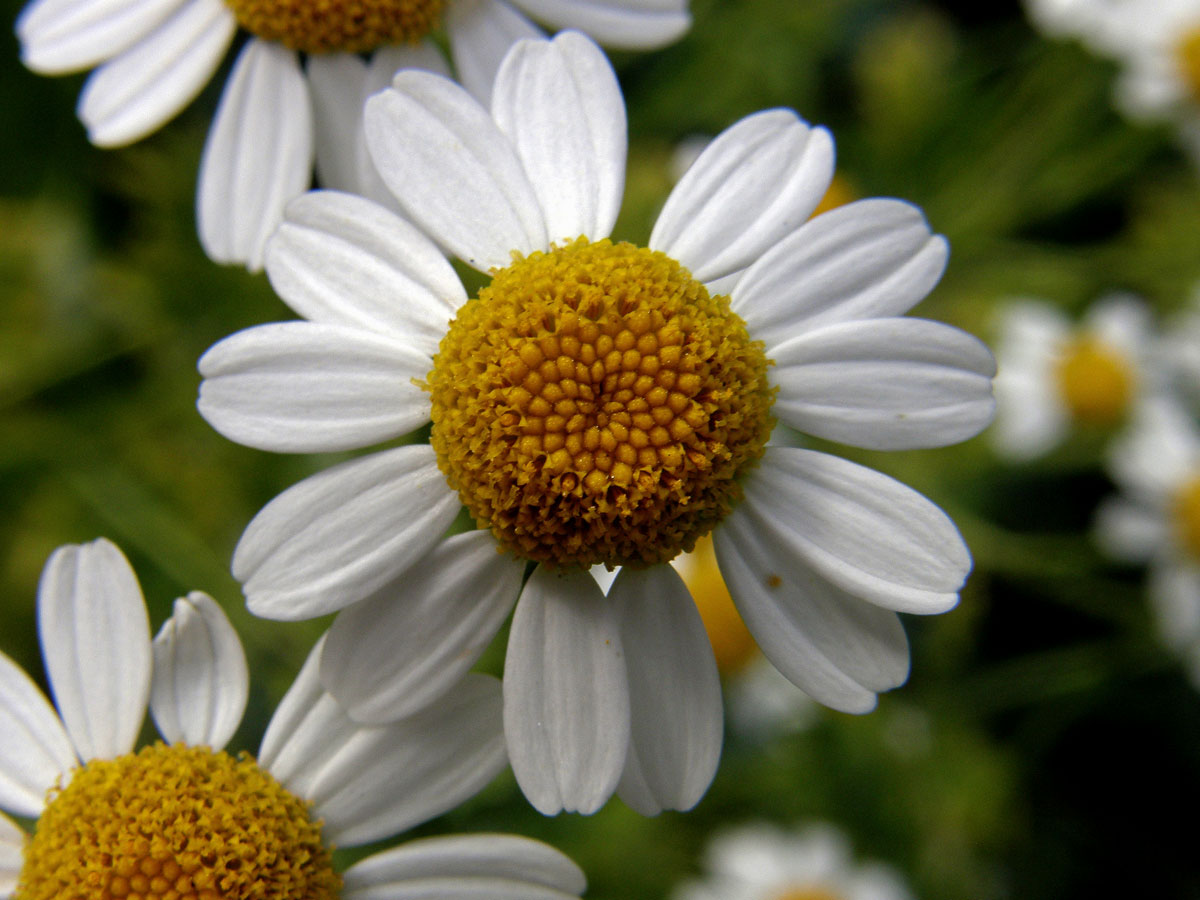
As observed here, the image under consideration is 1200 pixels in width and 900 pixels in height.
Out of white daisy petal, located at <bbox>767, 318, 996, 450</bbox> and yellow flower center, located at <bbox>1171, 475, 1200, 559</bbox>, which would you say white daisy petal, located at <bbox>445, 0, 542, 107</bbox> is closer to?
white daisy petal, located at <bbox>767, 318, 996, 450</bbox>

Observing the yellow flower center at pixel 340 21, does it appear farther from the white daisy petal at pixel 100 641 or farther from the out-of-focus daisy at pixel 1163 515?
the out-of-focus daisy at pixel 1163 515

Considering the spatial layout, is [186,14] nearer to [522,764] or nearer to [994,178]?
[522,764]

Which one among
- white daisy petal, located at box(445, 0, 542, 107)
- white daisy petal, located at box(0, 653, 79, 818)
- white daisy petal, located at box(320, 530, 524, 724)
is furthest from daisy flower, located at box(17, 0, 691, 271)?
white daisy petal, located at box(0, 653, 79, 818)

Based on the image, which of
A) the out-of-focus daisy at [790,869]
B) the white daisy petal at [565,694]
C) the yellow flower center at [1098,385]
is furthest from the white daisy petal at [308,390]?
the yellow flower center at [1098,385]

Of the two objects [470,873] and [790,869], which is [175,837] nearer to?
[470,873]

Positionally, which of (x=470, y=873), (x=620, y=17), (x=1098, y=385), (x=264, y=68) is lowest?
(x=1098, y=385)

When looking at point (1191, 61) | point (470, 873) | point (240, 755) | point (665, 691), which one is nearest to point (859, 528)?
point (665, 691)

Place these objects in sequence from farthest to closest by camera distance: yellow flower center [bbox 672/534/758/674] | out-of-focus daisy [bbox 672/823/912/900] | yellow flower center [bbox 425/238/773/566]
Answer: out-of-focus daisy [bbox 672/823/912/900], yellow flower center [bbox 672/534/758/674], yellow flower center [bbox 425/238/773/566]
